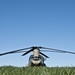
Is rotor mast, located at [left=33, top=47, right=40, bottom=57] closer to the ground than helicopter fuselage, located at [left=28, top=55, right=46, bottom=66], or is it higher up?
higher up

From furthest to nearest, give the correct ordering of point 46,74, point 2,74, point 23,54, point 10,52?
point 23,54
point 10,52
point 2,74
point 46,74

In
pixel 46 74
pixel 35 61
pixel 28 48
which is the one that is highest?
pixel 28 48

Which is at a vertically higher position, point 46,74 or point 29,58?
point 29,58

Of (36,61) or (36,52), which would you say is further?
(36,52)

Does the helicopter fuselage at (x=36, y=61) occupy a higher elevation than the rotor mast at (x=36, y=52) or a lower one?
lower

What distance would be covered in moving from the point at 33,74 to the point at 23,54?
695 inches

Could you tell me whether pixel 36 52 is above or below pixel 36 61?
above

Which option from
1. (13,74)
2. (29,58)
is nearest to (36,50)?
(29,58)

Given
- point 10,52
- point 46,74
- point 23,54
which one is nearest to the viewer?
point 46,74

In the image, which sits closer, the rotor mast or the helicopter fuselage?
the helicopter fuselage

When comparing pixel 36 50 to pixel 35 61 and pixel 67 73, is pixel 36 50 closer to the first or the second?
pixel 35 61

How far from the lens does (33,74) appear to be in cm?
763

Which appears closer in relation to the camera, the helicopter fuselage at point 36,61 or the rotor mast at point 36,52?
the helicopter fuselage at point 36,61

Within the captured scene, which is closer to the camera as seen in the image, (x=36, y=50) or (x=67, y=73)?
(x=67, y=73)
